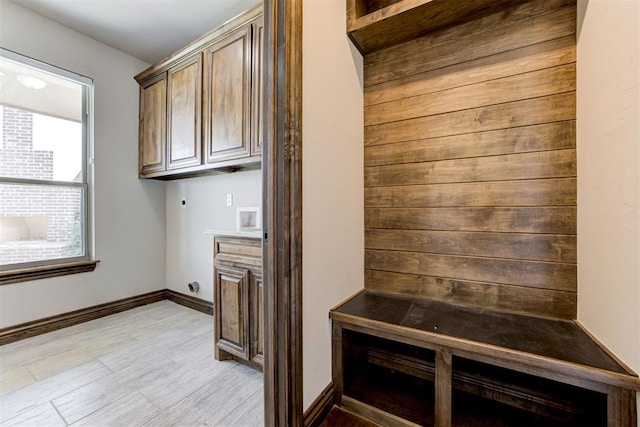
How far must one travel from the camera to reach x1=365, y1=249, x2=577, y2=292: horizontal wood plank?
4.19ft

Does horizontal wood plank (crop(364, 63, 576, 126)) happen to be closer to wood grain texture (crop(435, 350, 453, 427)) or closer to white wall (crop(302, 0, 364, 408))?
white wall (crop(302, 0, 364, 408))

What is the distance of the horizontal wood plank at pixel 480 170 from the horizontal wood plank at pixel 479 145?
31 mm

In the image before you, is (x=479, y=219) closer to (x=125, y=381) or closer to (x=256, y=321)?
(x=256, y=321)

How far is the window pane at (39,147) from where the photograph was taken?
2188 mm

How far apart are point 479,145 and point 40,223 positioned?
358cm

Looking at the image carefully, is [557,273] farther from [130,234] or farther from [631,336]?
[130,234]

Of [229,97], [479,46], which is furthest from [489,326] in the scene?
[229,97]

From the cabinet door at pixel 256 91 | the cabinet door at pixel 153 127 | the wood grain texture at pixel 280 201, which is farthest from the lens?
the cabinet door at pixel 153 127

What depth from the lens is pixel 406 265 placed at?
5.39 ft

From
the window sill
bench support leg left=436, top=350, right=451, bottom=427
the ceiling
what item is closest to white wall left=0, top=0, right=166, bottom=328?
the window sill

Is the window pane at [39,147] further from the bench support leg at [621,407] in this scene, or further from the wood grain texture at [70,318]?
the bench support leg at [621,407]

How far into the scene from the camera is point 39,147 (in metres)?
2.36

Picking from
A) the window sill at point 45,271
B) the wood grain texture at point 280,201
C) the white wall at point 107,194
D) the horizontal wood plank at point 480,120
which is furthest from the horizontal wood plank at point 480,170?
the window sill at point 45,271

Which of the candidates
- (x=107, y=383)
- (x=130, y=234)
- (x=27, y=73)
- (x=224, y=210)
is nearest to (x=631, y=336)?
(x=107, y=383)
